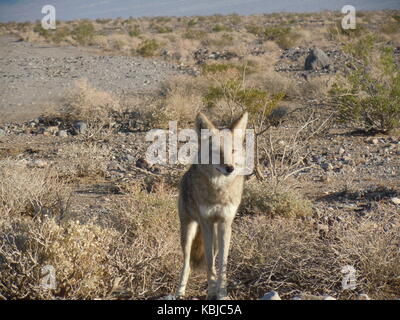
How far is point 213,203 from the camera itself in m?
4.47

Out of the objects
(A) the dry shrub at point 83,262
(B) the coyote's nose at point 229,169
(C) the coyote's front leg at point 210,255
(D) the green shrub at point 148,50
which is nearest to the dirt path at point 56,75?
(D) the green shrub at point 148,50

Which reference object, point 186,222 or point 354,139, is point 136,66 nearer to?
point 354,139

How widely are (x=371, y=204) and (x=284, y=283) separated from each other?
288 centimetres

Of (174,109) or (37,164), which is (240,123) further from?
(174,109)

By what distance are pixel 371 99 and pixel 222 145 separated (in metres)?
7.95

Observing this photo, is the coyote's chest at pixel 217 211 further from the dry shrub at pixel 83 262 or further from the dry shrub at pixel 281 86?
the dry shrub at pixel 281 86

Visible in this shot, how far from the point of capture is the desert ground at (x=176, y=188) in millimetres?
4742

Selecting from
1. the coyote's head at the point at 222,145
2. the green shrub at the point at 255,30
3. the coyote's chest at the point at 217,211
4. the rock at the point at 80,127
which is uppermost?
the green shrub at the point at 255,30

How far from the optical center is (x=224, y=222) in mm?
4516

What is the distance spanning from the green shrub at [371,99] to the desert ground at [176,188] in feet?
0.11

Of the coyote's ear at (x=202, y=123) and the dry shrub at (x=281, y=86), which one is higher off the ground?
the coyote's ear at (x=202, y=123)

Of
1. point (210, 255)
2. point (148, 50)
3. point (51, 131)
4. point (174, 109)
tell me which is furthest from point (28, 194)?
point (148, 50)

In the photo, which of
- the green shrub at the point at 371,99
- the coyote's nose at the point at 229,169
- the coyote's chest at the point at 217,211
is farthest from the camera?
the green shrub at the point at 371,99
